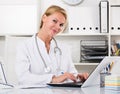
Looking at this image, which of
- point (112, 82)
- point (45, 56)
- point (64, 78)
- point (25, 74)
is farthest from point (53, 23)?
point (112, 82)

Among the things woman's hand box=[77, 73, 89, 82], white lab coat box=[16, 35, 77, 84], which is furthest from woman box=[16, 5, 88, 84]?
woman's hand box=[77, 73, 89, 82]

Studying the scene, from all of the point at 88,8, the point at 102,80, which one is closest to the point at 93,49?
the point at 88,8

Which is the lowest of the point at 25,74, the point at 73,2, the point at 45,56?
the point at 25,74

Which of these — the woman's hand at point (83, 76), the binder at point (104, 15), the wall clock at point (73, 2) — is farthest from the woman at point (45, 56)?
the wall clock at point (73, 2)

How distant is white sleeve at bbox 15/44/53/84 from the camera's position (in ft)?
5.84

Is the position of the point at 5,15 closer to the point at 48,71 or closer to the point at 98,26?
the point at 98,26

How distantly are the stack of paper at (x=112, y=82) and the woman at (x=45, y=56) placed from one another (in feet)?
1.67

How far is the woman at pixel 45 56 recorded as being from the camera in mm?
1891

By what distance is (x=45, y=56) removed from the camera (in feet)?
6.92

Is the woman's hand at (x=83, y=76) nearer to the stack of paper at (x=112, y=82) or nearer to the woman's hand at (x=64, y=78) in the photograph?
the woman's hand at (x=64, y=78)

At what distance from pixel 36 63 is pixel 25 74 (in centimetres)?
19

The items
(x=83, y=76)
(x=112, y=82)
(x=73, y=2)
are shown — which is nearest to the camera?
(x=112, y=82)

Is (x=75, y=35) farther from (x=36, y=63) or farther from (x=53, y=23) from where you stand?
(x=36, y=63)

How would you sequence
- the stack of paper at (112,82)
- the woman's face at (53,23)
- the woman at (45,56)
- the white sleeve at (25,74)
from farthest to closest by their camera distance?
the woman's face at (53,23) < the woman at (45,56) < the white sleeve at (25,74) < the stack of paper at (112,82)
